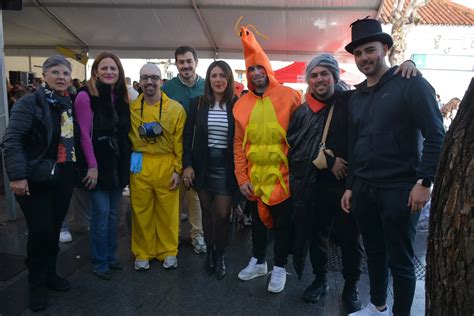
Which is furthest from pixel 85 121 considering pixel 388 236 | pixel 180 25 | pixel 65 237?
pixel 180 25

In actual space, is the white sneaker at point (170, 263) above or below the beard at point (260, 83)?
below

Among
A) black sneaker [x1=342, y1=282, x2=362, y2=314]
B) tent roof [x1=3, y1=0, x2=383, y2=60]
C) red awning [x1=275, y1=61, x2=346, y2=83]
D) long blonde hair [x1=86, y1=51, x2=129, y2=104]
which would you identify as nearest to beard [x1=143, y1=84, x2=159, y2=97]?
long blonde hair [x1=86, y1=51, x2=129, y2=104]

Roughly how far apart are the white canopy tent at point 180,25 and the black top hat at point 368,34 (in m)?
6.19

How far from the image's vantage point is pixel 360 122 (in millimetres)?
2627

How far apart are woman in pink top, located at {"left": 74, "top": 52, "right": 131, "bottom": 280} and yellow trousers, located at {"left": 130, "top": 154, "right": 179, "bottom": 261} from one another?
0.17 metres

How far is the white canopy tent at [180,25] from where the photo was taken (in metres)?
8.85

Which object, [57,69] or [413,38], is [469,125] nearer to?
[57,69]

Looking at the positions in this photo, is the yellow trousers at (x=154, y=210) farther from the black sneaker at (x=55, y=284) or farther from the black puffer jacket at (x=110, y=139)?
the black sneaker at (x=55, y=284)

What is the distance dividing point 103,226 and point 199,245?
3.68 ft

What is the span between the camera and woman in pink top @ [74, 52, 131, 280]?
328 cm

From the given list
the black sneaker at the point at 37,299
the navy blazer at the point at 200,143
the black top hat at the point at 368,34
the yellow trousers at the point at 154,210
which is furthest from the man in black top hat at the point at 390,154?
the black sneaker at the point at 37,299

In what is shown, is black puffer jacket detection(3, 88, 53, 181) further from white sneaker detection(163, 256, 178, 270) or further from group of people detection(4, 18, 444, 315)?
white sneaker detection(163, 256, 178, 270)

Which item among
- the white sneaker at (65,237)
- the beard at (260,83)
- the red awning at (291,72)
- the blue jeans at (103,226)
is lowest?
the white sneaker at (65,237)

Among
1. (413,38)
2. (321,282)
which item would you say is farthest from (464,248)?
(413,38)
